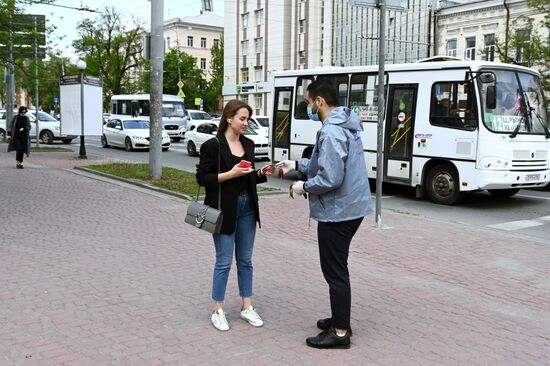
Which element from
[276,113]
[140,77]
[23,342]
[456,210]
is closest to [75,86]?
[276,113]

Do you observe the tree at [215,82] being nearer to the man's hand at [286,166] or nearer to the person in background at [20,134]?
the person in background at [20,134]

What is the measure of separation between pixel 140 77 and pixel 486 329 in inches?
2705

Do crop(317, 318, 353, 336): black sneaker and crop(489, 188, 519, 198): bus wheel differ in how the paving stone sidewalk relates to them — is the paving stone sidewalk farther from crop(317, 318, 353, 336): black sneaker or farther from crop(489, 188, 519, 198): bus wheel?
crop(489, 188, 519, 198): bus wheel

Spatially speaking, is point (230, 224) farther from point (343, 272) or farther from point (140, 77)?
point (140, 77)

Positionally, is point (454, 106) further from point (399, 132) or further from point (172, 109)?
point (172, 109)

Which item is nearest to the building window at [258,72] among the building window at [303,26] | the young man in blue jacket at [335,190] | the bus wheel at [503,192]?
the building window at [303,26]

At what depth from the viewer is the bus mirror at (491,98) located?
11117mm

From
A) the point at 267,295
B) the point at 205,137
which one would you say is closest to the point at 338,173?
the point at 267,295

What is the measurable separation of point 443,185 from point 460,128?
120 cm

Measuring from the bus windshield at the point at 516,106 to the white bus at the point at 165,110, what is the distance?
25.3 m

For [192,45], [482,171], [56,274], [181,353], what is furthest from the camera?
[192,45]

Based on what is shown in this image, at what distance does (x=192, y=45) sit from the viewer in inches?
3521

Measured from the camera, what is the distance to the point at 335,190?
417 centimetres

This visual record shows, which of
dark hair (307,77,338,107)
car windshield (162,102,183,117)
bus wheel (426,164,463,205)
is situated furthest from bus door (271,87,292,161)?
car windshield (162,102,183,117)
